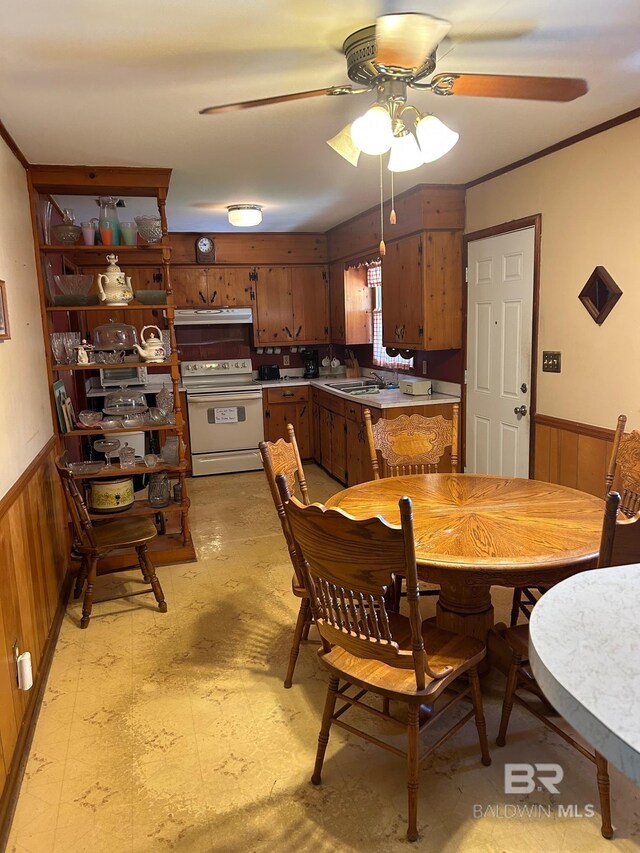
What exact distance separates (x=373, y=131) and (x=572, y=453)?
→ 219 cm

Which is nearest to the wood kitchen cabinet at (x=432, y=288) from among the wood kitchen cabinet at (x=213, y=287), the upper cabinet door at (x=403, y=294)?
the upper cabinet door at (x=403, y=294)

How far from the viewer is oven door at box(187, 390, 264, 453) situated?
225 inches

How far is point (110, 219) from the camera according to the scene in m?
3.50

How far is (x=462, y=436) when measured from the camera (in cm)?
447

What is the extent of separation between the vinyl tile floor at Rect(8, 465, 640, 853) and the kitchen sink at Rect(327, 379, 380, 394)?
2762mm

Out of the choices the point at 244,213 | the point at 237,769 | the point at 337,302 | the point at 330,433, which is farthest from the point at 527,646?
the point at 337,302

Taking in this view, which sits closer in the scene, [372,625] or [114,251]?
[372,625]

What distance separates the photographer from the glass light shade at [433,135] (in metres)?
1.94

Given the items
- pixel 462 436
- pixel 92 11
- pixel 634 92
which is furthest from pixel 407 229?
pixel 92 11

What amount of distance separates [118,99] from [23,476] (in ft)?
5.20

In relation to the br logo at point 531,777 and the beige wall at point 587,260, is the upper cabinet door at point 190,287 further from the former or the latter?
the br logo at point 531,777

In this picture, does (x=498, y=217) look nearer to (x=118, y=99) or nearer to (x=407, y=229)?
(x=407, y=229)

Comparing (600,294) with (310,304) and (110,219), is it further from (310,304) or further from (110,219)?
(310,304)

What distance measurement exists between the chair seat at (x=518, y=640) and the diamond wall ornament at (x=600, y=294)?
1816 millimetres
